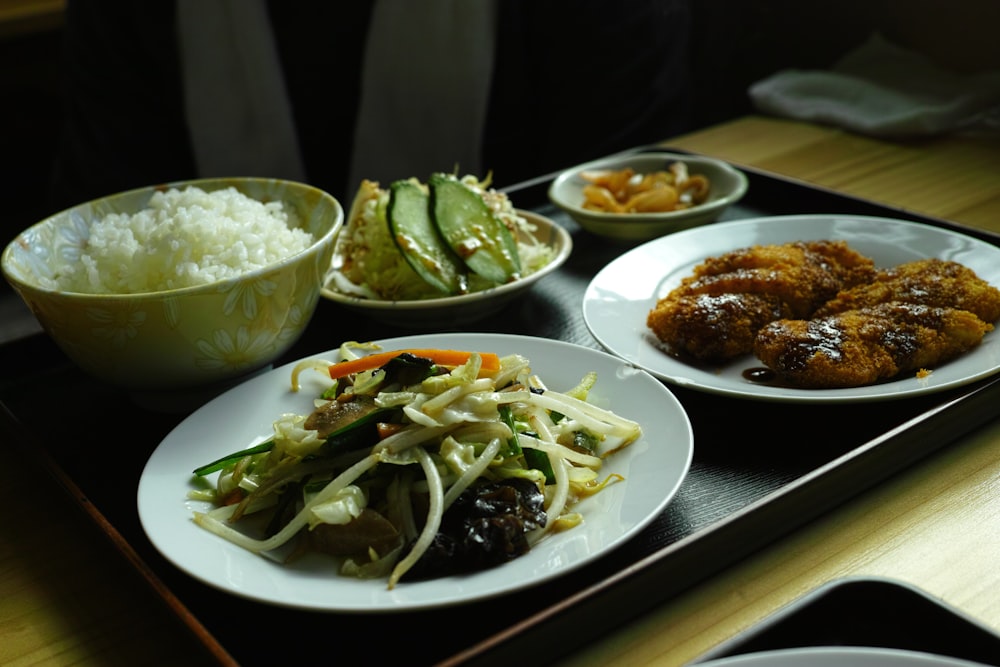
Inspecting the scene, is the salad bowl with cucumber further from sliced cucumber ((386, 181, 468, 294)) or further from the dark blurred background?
the dark blurred background

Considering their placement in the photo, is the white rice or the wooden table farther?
the white rice

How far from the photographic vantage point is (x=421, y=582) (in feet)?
3.19

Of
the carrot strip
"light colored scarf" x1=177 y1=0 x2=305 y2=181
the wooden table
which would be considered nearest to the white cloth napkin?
the wooden table

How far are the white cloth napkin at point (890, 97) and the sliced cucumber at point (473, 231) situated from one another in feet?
4.42

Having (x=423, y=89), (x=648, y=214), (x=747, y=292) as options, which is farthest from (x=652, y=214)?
(x=423, y=89)

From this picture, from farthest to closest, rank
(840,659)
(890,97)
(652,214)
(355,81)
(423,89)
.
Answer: (355,81), (423,89), (890,97), (652,214), (840,659)

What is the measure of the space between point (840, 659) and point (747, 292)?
0.89 metres

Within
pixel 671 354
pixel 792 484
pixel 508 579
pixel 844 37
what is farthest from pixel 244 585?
pixel 844 37

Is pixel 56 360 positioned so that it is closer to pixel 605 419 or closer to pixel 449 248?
pixel 449 248

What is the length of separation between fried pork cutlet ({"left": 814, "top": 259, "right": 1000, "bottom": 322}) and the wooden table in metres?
0.21

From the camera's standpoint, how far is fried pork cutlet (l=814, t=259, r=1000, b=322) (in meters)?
1.39

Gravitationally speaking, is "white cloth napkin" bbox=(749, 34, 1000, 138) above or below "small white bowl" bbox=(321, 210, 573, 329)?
above

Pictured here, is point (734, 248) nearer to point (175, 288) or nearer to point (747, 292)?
point (747, 292)

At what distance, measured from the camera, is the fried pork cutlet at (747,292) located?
142 centimetres
